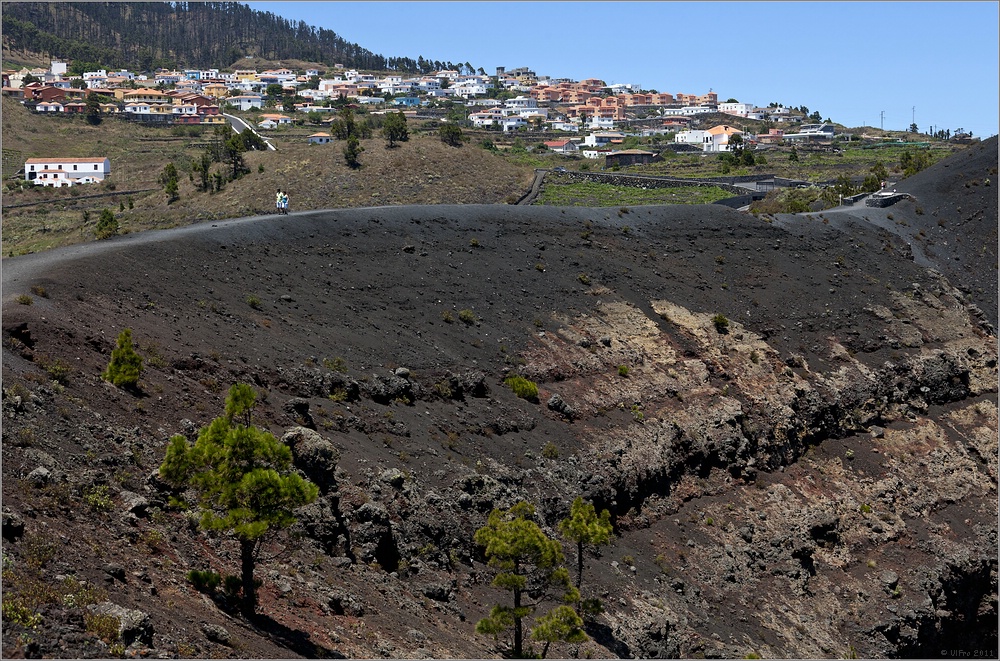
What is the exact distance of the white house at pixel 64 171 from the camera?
98.4m

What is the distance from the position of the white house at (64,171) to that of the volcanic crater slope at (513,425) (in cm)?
6165

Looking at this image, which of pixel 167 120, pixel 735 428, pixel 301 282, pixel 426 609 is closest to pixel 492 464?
pixel 426 609

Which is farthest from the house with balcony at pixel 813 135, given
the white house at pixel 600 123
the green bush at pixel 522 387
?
the green bush at pixel 522 387

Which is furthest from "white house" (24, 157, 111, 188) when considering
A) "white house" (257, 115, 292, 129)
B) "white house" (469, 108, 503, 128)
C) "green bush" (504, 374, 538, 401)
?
"white house" (469, 108, 503, 128)

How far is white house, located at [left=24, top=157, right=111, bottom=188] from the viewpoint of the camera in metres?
98.4

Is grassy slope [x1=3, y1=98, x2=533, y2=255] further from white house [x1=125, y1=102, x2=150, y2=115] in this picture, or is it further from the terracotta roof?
white house [x1=125, y1=102, x2=150, y2=115]

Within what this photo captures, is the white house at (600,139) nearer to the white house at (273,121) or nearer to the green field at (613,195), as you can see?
the white house at (273,121)

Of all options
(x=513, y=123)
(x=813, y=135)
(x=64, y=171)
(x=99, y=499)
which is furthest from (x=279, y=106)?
(x=99, y=499)

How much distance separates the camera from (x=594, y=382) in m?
41.2

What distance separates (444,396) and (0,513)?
61.7 feet

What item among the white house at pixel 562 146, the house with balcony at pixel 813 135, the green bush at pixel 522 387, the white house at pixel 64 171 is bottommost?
the green bush at pixel 522 387

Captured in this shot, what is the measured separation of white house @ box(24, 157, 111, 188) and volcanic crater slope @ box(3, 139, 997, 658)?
61653 mm

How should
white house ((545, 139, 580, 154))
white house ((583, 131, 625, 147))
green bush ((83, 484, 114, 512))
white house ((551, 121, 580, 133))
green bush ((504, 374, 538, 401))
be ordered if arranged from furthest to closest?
white house ((551, 121, 580, 133)), white house ((583, 131, 625, 147)), white house ((545, 139, 580, 154)), green bush ((504, 374, 538, 401)), green bush ((83, 484, 114, 512))

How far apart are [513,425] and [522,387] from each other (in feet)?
8.02
